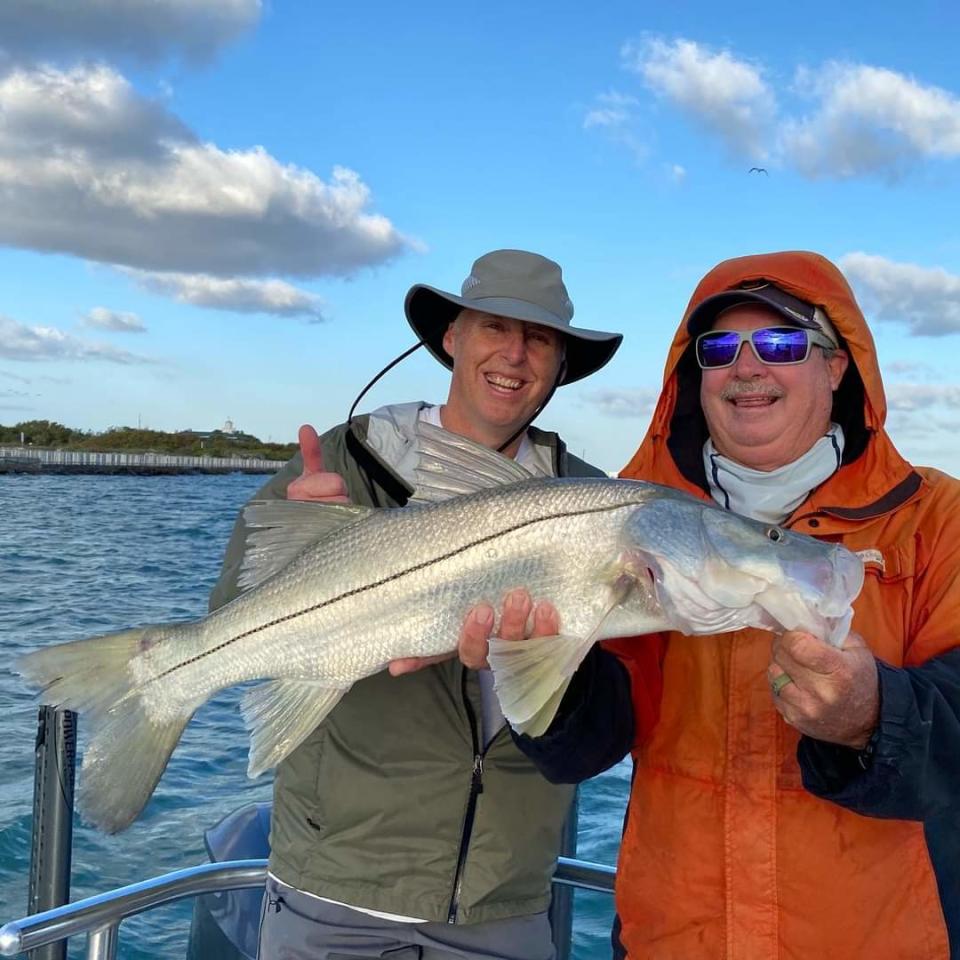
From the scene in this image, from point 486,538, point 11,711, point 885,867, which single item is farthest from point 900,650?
point 11,711

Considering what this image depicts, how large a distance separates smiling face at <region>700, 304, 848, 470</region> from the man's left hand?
813 mm

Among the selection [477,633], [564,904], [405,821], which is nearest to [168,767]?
[564,904]

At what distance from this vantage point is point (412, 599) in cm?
312

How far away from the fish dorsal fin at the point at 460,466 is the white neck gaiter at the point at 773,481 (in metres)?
0.65

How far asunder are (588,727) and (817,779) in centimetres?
69

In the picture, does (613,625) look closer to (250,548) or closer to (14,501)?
(250,548)

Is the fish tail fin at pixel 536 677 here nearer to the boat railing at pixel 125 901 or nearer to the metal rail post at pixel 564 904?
the boat railing at pixel 125 901

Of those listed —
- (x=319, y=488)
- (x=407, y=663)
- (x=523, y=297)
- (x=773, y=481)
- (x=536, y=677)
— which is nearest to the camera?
(x=536, y=677)

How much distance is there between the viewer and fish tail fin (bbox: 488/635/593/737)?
2.80 metres

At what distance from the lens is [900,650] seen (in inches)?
105

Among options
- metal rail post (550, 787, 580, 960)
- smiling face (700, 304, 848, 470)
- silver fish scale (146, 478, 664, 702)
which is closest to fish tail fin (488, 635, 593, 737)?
silver fish scale (146, 478, 664, 702)

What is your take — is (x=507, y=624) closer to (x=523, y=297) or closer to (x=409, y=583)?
(x=409, y=583)

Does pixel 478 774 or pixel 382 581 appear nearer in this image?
pixel 382 581

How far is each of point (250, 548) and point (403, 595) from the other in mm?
691
